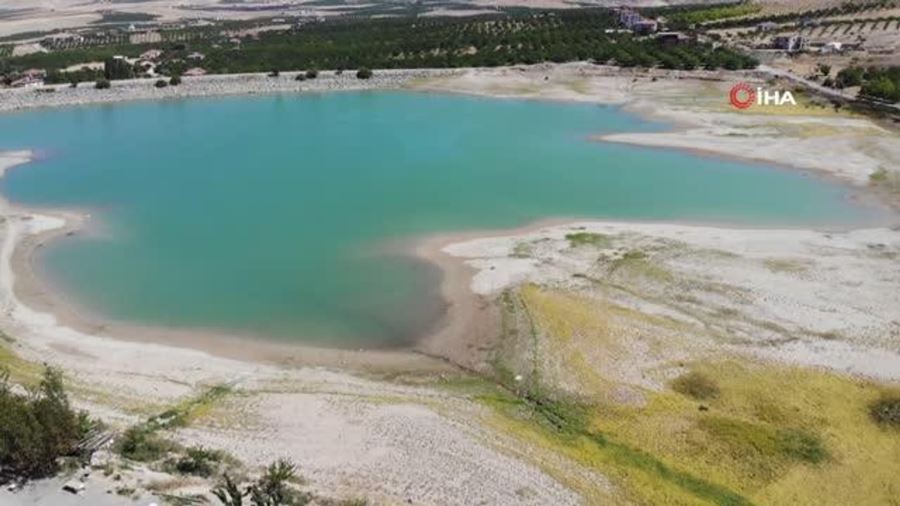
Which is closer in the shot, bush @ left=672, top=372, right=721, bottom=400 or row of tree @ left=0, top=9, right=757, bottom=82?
bush @ left=672, top=372, right=721, bottom=400

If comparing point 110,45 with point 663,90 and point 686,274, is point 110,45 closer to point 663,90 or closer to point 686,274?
point 663,90

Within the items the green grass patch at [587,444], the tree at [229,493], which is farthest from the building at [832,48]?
the tree at [229,493]

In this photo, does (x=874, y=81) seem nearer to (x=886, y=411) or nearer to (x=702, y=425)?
(x=886, y=411)

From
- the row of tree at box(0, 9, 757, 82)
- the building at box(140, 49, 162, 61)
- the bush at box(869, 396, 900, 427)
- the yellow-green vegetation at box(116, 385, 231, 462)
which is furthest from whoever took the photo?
the building at box(140, 49, 162, 61)

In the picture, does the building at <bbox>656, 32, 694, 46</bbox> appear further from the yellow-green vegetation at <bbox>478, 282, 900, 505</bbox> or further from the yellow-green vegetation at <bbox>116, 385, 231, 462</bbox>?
the yellow-green vegetation at <bbox>116, 385, 231, 462</bbox>

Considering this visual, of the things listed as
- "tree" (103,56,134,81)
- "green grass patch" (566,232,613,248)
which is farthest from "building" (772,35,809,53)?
"tree" (103,56,134,81)

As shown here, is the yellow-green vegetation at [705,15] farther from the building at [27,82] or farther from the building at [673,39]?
the building at [27,82]
